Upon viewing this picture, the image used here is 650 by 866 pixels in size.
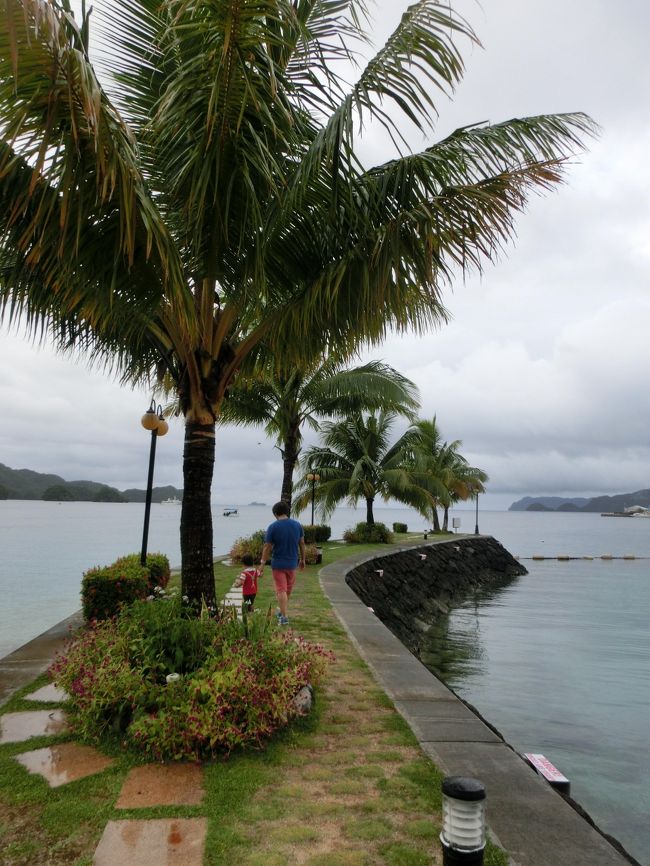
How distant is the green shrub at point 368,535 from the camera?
1072 inches

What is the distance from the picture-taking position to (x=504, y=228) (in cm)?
505

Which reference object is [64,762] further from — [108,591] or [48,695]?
[108,591]

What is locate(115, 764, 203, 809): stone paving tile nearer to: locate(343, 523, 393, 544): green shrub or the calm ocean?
the calm ocean

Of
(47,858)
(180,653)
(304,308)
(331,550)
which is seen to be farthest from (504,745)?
(331,550)

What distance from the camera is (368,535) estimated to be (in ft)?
89.8

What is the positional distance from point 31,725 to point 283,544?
3873mm

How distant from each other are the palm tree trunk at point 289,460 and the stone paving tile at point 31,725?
13.9m

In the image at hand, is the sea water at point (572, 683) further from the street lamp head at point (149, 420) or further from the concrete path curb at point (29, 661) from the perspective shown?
the street lamp head at point (149, 420)

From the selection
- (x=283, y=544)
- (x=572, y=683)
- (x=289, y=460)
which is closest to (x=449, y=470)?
(x=289, y=460)

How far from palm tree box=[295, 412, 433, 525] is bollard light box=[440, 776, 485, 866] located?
23.6m

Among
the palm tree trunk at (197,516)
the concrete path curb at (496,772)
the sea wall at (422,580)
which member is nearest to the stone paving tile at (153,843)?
the concrete path curb at (496,772)

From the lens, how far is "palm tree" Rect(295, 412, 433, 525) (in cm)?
2633

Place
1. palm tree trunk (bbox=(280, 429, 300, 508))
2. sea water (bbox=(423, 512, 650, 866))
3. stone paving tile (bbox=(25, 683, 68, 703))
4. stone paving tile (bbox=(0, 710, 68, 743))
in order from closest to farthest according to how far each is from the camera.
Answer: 1. stone paving tile (bbox=(0, 710, 68, 743))
2. stone paving tile (bbox=(25, 683, 68, 703))
3. sea water (bbox=(423, 512, 650, 866))
4. palm tree trunk (bbox=(280, 429, 300, 508))

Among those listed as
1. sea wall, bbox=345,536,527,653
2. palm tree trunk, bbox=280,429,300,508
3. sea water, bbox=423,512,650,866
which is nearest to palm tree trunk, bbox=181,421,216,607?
sea water, bbox=423,512,650,866
